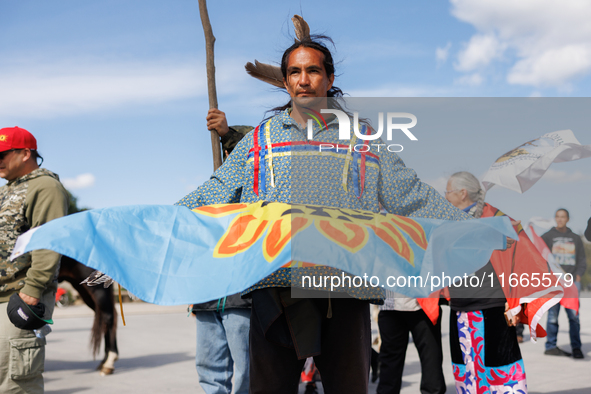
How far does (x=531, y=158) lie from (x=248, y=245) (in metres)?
1.26

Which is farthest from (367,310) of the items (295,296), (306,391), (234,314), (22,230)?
(306,391)

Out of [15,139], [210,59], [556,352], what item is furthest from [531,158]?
[556,352]

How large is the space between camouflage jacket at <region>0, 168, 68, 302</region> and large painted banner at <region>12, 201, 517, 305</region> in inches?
59.8

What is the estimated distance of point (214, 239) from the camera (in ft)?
6.79

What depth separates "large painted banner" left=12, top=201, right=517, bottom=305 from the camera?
1900mm

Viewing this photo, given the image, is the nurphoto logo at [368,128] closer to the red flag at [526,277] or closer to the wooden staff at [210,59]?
the red flag at [526,277]

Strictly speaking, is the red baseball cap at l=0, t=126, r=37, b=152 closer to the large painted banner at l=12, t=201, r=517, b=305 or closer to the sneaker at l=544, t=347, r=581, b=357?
the large painted banner at l=12, t=201, r=517, b=305

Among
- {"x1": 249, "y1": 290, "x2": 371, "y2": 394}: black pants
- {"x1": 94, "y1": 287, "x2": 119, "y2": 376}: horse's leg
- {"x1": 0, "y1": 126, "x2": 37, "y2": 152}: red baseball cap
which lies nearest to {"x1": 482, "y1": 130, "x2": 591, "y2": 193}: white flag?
{"x1": 249, "y1": 290, "x2": 371, "y2": 394}: black pants

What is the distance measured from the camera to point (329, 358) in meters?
2.07

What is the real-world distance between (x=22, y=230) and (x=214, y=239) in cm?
189

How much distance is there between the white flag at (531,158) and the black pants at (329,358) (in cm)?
82

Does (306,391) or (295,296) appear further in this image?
(306,391)

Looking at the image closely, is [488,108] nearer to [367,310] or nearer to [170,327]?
[367,310]

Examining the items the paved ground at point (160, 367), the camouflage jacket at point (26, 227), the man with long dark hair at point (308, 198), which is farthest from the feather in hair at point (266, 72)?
the paved ground at point (160, 367)
